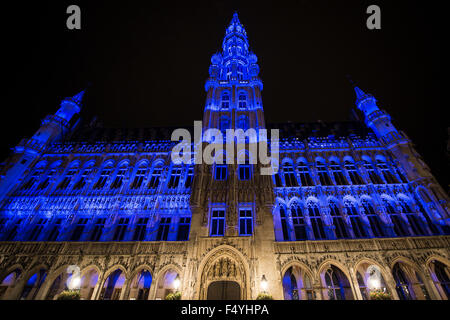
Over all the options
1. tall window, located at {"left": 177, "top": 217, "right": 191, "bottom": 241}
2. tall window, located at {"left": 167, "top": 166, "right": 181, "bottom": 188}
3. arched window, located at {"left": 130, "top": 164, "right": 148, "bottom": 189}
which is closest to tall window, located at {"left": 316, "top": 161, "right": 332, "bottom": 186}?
tall window, located at {"left": 177, "top": 217, "right": 191, "bottom": 241}

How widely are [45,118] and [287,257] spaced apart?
35.2 meters

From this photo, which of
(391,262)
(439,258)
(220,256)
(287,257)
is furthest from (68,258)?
(439,258)

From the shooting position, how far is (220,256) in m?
19.2

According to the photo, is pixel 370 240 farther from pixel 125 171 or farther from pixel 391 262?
pixel 125 171

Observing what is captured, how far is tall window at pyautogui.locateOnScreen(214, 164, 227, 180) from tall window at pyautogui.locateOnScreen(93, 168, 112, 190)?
12.9 meters

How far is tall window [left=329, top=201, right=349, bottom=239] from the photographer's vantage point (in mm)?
21602

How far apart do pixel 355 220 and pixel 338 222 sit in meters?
1.81

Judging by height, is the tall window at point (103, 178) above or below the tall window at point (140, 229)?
above

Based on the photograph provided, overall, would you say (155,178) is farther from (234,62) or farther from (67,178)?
(234,62)

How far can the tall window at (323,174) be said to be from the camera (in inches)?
992

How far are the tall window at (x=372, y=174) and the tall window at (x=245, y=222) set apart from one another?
47.5ft

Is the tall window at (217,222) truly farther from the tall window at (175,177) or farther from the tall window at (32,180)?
the tall window at (32,180)

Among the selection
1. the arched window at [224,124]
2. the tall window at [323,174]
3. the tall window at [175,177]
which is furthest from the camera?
the arched window at [224,124]

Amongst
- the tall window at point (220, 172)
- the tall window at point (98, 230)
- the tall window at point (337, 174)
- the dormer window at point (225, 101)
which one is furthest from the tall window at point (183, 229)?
the tall window at point (337, 174)
